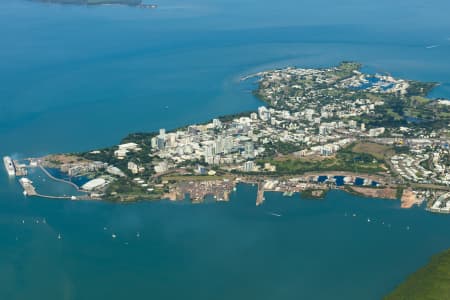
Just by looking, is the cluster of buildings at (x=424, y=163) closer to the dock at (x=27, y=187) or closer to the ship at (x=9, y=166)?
the dock at (x=27, y=187)

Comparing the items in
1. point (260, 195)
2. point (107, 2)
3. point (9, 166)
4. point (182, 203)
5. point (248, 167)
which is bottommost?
point (182, 203)

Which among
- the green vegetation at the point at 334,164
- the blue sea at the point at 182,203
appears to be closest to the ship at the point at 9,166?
the blue sea at the point at 182,203

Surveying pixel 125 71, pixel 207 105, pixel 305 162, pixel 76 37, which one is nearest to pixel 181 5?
pixel 76 37

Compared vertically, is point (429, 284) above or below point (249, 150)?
below

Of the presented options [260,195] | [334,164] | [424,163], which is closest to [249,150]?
[334,164]

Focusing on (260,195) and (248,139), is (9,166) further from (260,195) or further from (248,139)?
(248,139)

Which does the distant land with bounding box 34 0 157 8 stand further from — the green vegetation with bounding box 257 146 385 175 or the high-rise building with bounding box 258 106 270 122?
the green vegetation with bounding box 257 146 385 175
